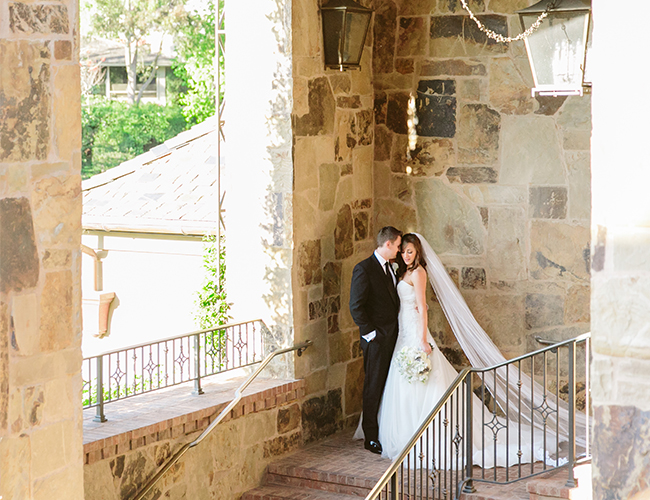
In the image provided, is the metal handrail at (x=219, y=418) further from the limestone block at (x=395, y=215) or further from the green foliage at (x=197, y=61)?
the green foliage at (x=197, y=61)

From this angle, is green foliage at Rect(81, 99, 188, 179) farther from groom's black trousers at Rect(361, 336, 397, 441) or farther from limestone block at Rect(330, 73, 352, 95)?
groom's black trousers at Rect(361, 336, 397, 441)

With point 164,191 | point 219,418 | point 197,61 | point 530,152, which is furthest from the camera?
point 197,61

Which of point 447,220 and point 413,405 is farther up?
point 447,220

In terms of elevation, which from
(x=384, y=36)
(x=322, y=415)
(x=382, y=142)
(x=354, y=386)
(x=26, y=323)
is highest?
(x=384, y=36)

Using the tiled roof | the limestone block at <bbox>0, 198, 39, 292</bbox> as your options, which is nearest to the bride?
the tiled roof

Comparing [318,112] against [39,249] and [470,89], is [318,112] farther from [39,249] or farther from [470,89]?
[39,249]

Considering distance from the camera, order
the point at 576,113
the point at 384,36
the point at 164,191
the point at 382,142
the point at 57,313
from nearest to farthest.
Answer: the point at 57,313 < the point at 576,113 < the point at 384,36 < the point at 382,142 < the point at 164,191

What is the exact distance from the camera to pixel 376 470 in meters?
6.52

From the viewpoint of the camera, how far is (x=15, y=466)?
13.4 ft

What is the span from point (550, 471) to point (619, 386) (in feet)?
13.8

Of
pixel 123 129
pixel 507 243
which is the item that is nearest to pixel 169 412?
pixel 507 243

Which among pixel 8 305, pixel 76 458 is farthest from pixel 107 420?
pixel 8 305

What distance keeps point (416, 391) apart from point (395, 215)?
66.6 inches

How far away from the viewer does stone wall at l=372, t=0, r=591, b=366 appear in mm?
7164
